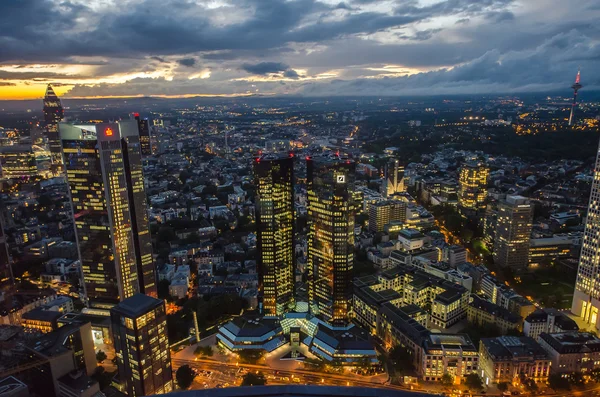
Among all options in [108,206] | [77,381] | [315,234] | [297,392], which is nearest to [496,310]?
[315,234]

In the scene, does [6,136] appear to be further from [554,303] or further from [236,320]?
[554,303]

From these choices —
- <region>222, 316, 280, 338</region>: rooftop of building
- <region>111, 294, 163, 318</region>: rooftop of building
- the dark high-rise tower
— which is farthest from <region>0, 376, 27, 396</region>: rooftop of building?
the dark high-rise tower

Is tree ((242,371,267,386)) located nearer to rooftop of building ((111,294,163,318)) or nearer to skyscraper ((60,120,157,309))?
rooftop of building ((111,294,163,318))

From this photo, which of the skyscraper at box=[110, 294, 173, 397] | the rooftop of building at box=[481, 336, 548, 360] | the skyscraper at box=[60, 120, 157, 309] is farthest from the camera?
the skyscraper at box=[60, 120, 157, 309]

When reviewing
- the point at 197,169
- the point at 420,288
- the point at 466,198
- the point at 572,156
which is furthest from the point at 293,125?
the point at 420,288

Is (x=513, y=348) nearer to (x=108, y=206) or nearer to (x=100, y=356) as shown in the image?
(x=100, y=356)

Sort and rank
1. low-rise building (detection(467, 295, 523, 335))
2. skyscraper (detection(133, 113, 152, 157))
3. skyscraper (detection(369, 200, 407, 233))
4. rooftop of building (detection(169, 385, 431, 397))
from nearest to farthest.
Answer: rooftop of building (detection(169, 385, 431, 397)) → low-rise building (detection(467, 295, 523, 335)) → skyscraper (detection(369, 200, 407, 233)) → skyscraper (detection(133, 113, 152, 157))
